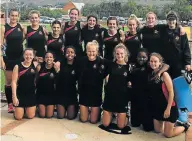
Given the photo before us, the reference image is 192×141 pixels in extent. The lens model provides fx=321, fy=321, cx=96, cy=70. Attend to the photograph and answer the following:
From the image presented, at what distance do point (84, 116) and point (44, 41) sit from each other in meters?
1.69

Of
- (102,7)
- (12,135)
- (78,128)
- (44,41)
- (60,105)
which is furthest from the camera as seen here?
(102,7)

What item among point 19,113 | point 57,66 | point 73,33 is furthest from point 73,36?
point 19,113

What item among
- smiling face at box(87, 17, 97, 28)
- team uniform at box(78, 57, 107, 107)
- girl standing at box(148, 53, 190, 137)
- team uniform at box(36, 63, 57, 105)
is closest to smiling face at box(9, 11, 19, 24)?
team uniform at box(36, 63, 57, 105)

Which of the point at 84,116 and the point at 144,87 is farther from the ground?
the point at 144,87

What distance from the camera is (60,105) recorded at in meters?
5.59

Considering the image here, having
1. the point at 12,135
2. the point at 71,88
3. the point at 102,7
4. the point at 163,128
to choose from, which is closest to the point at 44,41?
the point at 71,88

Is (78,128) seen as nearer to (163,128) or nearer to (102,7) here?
(163,128)

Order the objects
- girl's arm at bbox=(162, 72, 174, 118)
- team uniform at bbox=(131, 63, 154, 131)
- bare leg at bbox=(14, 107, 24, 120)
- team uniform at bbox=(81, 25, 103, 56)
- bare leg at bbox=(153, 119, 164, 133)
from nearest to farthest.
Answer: girl's arm at bbox=(162, 72, 174, 118), bare leg at bbox=(153, 119, 164, 133), team uniform at bbox=(131, 63, 154, 131), bare leg at bbox=(14, 107, 24, 120), team uniform at bbox=(81, 25, 103, 56)

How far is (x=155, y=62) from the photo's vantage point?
482 cm

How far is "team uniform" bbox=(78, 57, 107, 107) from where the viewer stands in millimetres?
5387

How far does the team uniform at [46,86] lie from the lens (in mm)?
5555

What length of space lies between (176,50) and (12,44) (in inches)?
119

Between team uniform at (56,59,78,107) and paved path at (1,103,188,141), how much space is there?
13.7 inches

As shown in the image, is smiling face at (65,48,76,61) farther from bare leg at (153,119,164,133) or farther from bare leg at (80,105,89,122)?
bare leg at (153,119,164,133)
